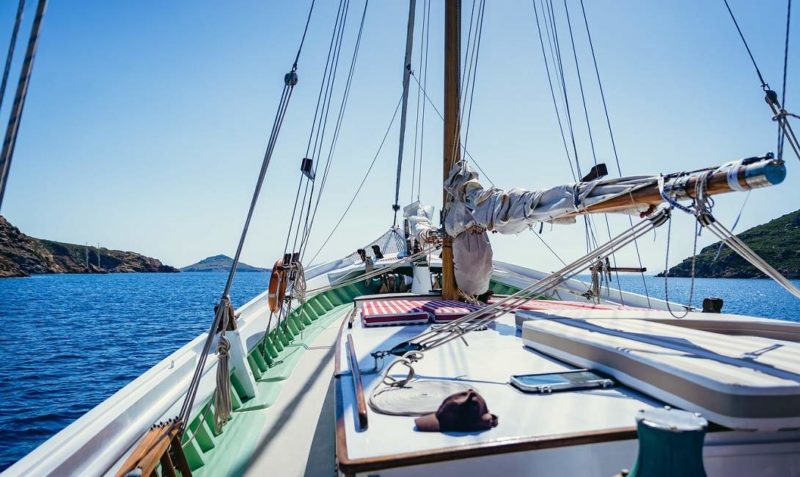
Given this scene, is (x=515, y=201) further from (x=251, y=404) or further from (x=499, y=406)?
(x=251, y=404)

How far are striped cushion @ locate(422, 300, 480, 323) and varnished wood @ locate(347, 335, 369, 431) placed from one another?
51.5 inches

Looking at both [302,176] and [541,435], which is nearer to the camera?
[541,435]

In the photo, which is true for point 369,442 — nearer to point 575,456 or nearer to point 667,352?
point 575,456

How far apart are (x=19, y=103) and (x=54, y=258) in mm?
123110

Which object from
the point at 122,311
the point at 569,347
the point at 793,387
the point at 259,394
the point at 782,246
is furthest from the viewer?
the point at 782,246

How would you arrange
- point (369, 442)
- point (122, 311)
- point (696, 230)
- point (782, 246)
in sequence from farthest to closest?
point (782, 246), point (122, 311), point (696, 230), point (369, 442)

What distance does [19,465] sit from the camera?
1806mm

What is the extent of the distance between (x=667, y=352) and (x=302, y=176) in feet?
18.9

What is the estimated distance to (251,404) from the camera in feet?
13.2

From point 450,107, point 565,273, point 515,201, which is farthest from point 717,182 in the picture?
point 450,107

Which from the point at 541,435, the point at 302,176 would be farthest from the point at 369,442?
the point at 302,176

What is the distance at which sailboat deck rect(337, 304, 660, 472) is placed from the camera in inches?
68.0

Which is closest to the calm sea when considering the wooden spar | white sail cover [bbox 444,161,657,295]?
white sail cover [bbox 444,161,657,295]

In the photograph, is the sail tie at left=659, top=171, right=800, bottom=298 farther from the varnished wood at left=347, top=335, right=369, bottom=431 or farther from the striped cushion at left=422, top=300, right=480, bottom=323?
the striped cushion at left=422, top=300, right=480, bottom=323
